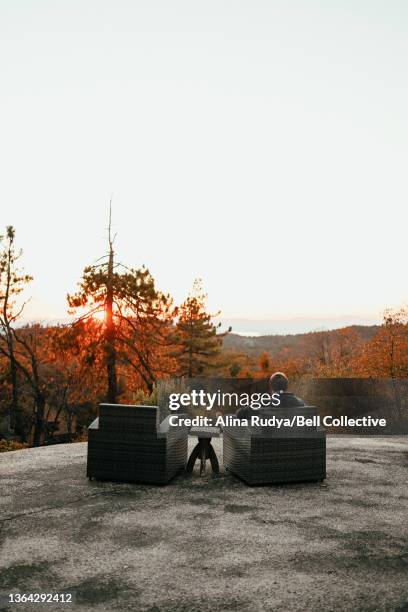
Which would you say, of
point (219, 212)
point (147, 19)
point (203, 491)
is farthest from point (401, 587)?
point (219, 212)

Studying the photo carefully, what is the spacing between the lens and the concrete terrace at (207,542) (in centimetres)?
296

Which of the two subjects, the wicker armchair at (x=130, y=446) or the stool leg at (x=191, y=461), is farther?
the stool leg at (x=191, y=461)

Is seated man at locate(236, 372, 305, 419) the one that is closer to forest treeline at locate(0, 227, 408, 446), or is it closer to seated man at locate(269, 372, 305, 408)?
seated man at locate(269, 372, 305, 408)

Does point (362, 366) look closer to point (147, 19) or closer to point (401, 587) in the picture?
point (147, 19)

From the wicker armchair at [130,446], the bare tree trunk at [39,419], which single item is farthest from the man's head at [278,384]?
the bare tree trunk at [39,419]

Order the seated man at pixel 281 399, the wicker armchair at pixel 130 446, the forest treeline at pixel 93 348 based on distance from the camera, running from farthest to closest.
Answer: the forest treeline at pixel 93 348 → the seated man at pixel 281 399 → the wicker armchair at pixel 130 446

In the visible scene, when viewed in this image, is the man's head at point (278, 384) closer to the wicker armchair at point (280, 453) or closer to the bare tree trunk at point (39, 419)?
the wicker armchair at point (280, 453)

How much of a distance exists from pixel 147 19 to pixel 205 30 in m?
1.17

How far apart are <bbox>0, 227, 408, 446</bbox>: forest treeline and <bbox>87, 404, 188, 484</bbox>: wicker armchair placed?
13.4 meters

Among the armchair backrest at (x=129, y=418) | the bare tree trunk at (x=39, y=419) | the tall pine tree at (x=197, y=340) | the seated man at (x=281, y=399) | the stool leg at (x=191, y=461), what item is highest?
the tall pine tree at (x=197, y=340)

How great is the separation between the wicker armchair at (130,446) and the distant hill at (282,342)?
38924mm

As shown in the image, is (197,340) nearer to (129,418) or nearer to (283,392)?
(283,392)

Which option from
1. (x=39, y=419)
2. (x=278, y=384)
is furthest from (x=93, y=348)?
(x=278, y=384)

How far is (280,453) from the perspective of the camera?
221 inches
